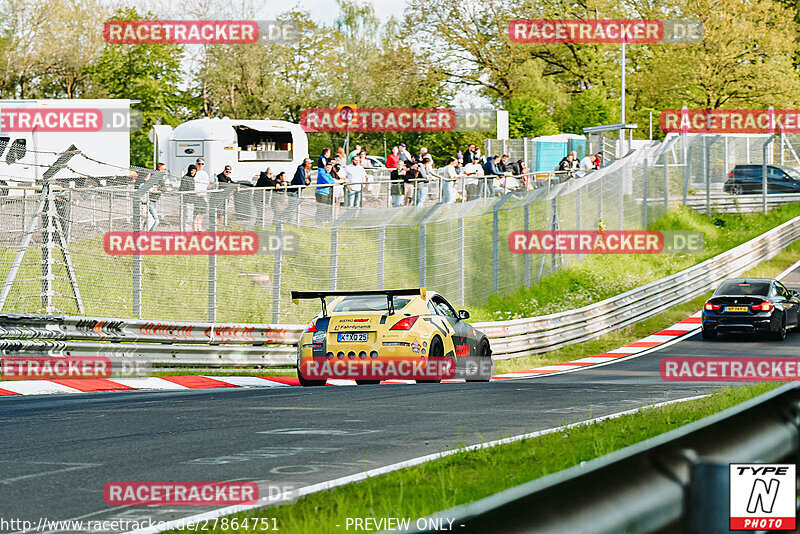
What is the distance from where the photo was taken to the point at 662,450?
396 cm

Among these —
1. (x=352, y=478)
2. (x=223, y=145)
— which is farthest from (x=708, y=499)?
(x=223, y=145)

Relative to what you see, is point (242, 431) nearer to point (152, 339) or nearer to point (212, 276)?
point (152, 339)

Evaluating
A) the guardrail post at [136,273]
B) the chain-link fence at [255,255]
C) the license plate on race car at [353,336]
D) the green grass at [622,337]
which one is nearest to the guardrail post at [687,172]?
the green grass at [622,337]

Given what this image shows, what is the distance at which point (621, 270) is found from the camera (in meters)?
33.8

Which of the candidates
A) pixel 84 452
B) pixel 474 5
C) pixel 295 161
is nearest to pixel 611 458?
pixel 84 452

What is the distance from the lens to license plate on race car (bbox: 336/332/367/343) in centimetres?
1577

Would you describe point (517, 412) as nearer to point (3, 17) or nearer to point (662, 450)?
point (662, 450)

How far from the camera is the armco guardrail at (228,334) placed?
1457cm

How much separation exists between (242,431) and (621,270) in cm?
2558

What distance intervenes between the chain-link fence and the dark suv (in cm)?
1530

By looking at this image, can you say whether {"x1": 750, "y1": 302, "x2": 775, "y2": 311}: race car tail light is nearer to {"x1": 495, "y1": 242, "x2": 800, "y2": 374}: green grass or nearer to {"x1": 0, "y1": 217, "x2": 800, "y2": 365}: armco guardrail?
{"x1": 495, "y1": 242, "x2": 800, "y2": 374}: green grass

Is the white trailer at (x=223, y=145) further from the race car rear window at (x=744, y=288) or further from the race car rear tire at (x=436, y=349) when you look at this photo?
the race car rear tire at (x=436, y=349)

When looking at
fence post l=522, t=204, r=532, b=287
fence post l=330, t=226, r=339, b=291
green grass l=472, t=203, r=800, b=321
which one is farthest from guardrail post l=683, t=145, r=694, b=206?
fence post l=330, t=226, r=339, b=291

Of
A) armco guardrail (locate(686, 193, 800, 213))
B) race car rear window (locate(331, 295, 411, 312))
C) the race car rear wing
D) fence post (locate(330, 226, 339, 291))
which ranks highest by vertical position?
armco guardrail (locate(686, 193, 800, 213))
